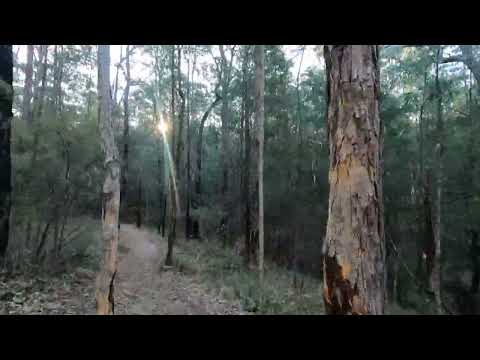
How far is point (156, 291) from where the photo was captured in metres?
7.57

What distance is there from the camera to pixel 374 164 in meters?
1.72

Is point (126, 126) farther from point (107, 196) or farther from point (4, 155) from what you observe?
point (107, 196)

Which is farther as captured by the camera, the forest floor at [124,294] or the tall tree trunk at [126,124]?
the tall tree trunk at [126,124]

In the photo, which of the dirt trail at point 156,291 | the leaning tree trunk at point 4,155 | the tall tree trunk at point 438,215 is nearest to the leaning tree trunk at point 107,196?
the dirt trail at point 156,291

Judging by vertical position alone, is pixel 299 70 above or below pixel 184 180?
above

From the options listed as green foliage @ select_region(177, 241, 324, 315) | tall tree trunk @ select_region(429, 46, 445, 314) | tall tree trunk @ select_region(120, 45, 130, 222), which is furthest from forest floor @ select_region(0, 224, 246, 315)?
tall tree trunk @ select_region(120, 45, 130, 222)

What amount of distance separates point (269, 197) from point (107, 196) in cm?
922

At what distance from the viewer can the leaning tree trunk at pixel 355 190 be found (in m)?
1.64

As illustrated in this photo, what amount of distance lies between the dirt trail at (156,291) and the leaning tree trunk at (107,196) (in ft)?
4.20

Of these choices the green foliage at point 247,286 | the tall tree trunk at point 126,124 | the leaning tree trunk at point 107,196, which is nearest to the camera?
the leaning tree trunk at point 107,196

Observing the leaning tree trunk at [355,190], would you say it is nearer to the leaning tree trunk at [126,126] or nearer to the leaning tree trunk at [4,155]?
the leaning tree trunk at [4,155]
